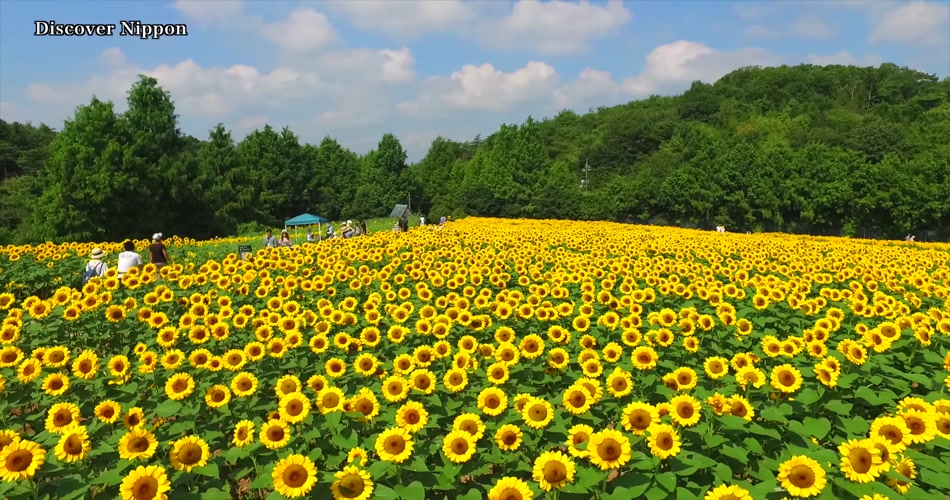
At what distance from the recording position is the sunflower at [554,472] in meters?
2.77

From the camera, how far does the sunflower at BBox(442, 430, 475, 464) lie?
3.17m

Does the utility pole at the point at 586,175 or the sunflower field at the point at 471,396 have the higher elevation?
the utility pole at the point at 586,175

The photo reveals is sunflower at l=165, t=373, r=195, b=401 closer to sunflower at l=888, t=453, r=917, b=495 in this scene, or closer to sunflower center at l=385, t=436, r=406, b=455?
sunflower at l=888, t=453, r=917, b=495

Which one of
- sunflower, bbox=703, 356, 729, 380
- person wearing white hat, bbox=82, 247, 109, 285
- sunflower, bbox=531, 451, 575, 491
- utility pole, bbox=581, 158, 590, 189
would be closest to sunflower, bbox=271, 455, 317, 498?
sunflower, bbox=531, 451, 575, 491

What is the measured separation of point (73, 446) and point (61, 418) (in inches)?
21.0

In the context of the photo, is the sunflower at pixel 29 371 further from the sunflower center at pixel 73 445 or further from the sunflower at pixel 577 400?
the sunflower at pixel 577 400

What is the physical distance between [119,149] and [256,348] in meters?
36.9

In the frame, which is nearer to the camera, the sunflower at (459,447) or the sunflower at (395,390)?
the sunflower at (459,447)

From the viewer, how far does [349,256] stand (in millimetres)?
10773

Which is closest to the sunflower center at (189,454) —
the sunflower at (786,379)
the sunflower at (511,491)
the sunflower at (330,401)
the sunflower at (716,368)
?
the sunflower at (330,401)

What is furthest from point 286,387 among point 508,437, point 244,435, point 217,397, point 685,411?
point 685,411

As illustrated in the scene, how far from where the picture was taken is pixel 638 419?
130 inches

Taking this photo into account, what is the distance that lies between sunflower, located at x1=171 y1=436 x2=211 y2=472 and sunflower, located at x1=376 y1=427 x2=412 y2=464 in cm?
99

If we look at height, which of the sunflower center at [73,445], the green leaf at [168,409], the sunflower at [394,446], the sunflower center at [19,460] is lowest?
the green leaf at [168,409]
